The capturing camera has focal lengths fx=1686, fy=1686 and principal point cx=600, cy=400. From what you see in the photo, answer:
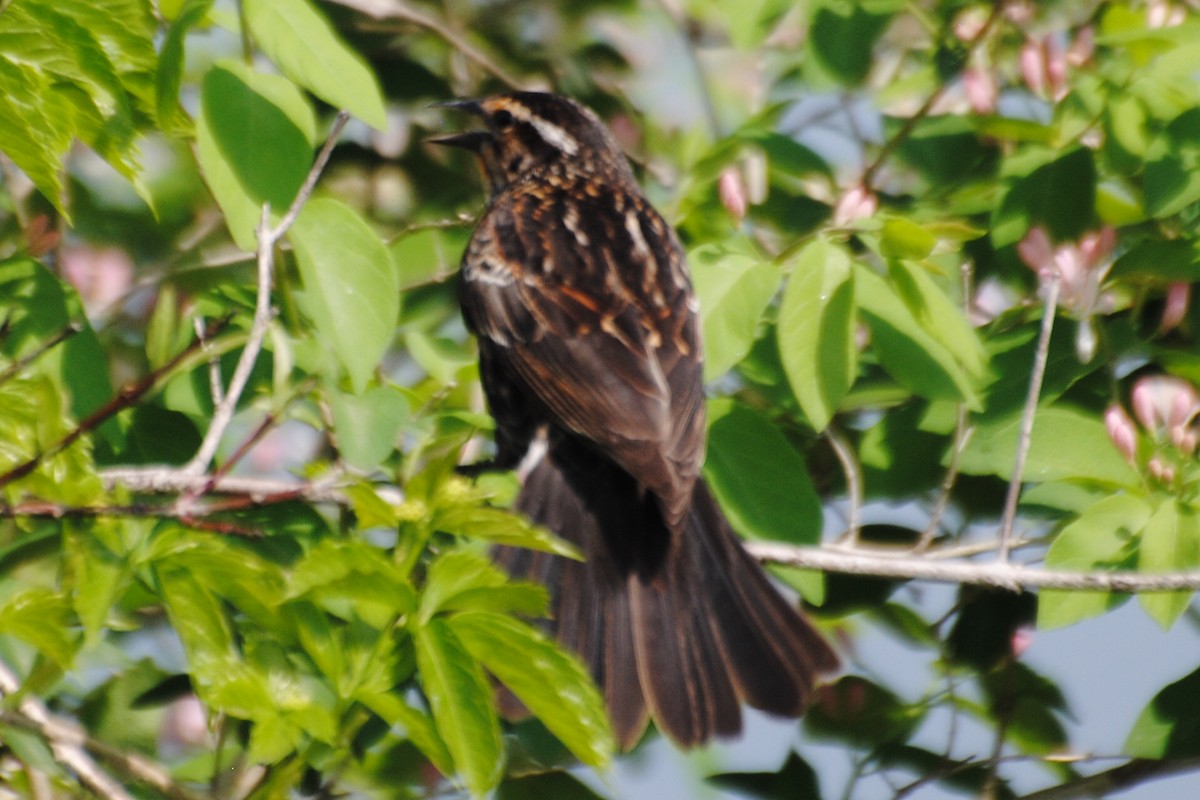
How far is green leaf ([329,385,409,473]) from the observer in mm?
2611

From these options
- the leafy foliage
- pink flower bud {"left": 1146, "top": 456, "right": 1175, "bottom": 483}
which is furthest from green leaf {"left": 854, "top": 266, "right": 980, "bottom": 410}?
pink flower bud {"left": 1146, "top": 456, "right": 1175, "bottom": 483}

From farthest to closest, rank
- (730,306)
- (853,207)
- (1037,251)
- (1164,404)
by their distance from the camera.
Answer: (853,207)
(1037,251)
(1164,404)
(730,306)

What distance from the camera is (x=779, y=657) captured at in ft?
10.6

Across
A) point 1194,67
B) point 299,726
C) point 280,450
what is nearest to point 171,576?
point 299,726

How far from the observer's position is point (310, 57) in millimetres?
2283

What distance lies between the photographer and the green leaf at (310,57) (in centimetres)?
226

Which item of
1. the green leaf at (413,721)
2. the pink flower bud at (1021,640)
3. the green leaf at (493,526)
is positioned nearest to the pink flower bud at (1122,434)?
the pink flower bud at (1021,640)

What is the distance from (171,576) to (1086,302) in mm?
1878

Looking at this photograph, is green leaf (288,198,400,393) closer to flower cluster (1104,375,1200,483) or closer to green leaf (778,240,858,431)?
green leaf (778,240,858,431)

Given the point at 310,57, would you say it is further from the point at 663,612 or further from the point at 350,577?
the point at 663,612

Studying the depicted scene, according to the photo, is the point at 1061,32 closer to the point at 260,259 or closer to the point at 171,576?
the point at 260,259

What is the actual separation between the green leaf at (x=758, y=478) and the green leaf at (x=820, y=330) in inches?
9.7

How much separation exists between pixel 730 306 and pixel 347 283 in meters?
0.74

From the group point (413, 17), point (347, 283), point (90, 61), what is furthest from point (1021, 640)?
point (413, 17)
